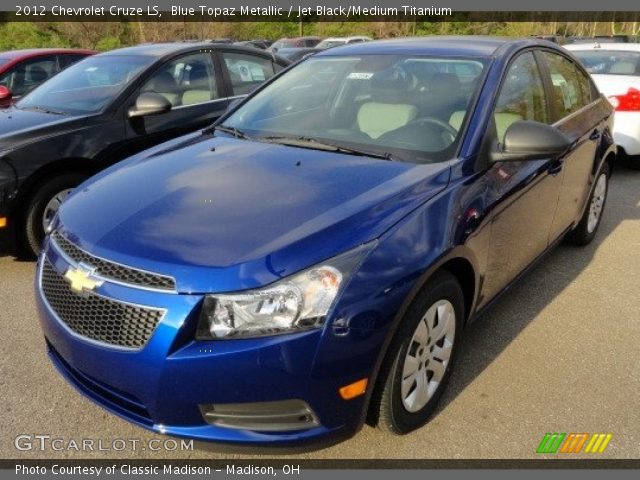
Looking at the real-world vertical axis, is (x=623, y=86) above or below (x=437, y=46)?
below

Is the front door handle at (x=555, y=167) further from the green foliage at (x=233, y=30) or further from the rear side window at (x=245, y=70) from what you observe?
the green foliage at (x=233, y=30)

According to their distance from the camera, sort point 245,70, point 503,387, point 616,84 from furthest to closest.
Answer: point 616,84 → point 245,70 → point 503,387

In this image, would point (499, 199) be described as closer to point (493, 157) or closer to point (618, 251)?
point (493, 157)

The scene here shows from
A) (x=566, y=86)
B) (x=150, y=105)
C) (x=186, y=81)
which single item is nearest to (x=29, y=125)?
(x=150, y=105)

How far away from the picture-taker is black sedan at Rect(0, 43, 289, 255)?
13.7 ft

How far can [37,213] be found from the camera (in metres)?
4.24

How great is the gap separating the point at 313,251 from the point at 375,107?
1.40m

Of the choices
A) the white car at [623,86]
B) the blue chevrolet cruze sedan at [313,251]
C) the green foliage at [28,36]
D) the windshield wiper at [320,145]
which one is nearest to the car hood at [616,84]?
the white car at [623,86]

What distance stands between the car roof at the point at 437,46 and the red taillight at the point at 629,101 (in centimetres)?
357

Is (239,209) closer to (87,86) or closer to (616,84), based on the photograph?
(87,86)

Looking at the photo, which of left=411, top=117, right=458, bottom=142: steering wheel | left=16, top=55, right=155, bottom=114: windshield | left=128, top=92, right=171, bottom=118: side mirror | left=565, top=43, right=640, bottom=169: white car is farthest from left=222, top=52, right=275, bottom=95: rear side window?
left=565, top=43, right=640, bottom=169: white car

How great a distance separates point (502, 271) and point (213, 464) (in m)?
1.72

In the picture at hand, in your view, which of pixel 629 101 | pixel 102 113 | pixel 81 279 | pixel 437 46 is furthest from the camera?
pixel 629 101

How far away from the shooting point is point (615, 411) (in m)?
2.75
